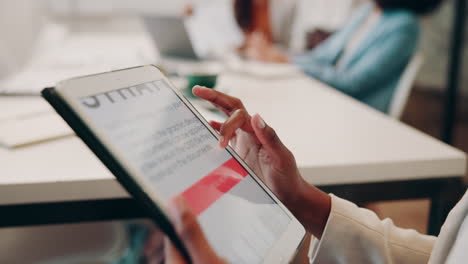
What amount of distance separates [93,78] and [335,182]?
474mm

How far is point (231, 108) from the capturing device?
21.5 inches

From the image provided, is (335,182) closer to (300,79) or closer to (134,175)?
(134,175)

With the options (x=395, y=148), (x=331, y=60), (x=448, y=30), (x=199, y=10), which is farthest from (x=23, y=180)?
(x=448, y=30)

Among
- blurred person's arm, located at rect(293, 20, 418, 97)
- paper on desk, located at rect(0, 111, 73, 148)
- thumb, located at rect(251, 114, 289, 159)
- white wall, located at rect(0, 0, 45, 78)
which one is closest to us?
thumb, located at rect(251, 114, 289, 159)

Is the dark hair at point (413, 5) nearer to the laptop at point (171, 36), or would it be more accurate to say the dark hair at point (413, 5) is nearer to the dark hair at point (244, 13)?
the laptop at point (171, 36)

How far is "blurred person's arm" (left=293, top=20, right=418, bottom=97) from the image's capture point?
60.1 inches

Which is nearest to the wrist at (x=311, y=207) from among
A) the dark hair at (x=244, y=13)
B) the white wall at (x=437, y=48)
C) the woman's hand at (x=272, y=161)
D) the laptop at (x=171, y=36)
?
the woman's hand at (x=272, y=161)

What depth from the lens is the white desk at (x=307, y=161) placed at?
607 millimetres

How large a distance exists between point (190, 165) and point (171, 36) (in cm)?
132

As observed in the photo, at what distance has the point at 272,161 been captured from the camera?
0.53 meters

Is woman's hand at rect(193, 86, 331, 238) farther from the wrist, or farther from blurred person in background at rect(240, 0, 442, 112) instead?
blurred person in background at rect(240, 0, 442, 112)

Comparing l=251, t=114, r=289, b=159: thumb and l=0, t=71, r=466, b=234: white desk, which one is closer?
l=251, t=114, r=289, b=159: thumb

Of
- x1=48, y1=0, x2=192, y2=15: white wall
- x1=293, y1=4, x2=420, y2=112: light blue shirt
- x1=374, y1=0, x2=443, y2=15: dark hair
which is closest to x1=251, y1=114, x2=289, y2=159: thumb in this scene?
x1=293, y1=4, x2=420, y2=112: light blue shirt

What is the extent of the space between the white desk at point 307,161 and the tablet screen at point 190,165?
245 mm
